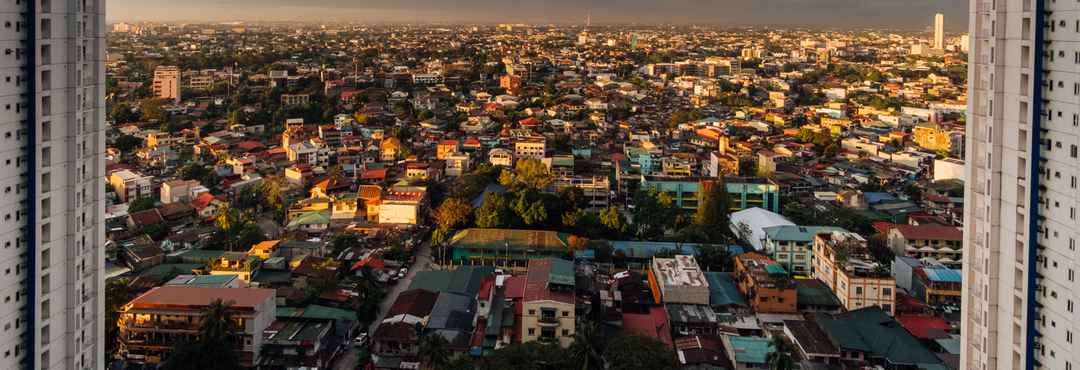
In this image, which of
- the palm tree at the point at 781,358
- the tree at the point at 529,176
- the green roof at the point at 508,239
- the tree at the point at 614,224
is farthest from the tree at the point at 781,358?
the tree at the point at 529,176

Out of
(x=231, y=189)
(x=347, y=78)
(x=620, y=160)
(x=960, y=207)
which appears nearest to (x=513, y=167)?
(x=620, y=160)

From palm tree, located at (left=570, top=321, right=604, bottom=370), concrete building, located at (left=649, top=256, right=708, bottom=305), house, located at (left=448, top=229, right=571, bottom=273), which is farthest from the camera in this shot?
house, located at (left=448, top=229, right=571, bottom=273)

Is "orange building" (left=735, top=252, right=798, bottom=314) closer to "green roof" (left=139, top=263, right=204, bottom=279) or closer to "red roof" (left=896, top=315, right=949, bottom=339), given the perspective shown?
"red roof" (left=896, top=315, right=949, bottom=339)

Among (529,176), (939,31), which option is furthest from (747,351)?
(939,31)

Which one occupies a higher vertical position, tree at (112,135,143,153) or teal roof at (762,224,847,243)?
tree at (112,135,143,153)

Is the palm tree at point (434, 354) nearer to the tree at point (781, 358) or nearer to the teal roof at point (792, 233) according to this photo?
the tree at point (781, 358)

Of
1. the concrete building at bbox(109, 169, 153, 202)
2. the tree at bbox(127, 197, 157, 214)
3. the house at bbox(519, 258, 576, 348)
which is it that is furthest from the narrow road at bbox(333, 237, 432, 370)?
the concrete building at bbox(109, 169, 153, 202)
